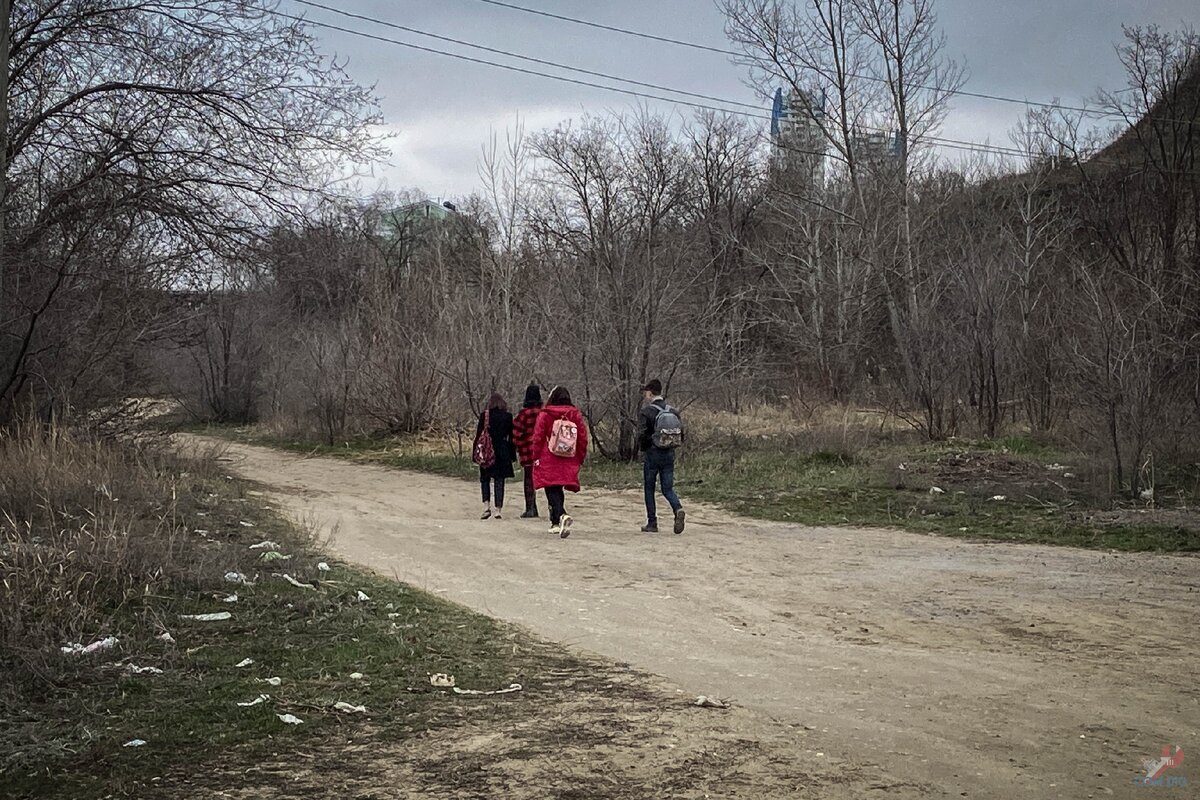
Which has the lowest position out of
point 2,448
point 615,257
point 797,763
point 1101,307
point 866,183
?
point 797,763

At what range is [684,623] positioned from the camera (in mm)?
8500

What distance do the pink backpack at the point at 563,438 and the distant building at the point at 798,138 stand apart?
71.7 ft

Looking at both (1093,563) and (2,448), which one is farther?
(2,448)

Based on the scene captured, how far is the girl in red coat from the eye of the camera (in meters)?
13.4

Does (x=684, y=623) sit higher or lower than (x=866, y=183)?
lower

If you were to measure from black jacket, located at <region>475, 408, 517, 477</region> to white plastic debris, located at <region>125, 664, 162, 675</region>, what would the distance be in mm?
8505

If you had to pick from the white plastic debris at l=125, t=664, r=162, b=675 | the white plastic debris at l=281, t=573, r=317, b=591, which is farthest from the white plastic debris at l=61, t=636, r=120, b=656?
the white plastic debris at l=281, t=573, r=317, b=591

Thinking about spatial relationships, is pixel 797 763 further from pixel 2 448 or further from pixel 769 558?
pixel 2 448

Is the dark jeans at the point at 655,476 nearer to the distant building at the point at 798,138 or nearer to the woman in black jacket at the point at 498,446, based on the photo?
the woman in black jacket at the point at 498,446

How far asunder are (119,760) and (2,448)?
33.0 ft

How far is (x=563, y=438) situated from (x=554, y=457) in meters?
0.26

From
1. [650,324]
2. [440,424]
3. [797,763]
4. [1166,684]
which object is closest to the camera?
[797,763]

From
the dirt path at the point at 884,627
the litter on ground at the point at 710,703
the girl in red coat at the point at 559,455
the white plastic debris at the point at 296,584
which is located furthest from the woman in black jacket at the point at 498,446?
the litter on ground at the point at 710,703

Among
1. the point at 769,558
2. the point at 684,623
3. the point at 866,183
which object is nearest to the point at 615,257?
the point at 769,558
